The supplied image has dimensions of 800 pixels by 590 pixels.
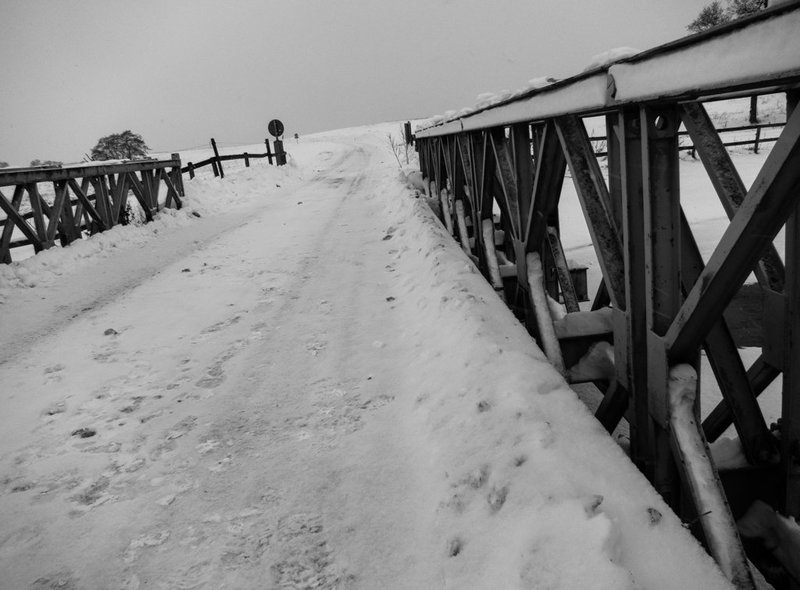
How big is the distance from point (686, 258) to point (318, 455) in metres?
1.91

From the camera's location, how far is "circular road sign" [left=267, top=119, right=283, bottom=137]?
79.2 feet

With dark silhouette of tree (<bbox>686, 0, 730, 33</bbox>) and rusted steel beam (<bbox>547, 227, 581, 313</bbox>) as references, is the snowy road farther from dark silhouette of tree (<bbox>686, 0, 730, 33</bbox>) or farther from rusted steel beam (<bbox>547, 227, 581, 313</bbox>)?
dark silhouette of tree (<bbox>686, 0, 730, 33</bbox>)

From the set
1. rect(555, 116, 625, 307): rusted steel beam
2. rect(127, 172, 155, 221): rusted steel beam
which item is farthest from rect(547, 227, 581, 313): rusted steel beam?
rect(127, 172, 155, 221): rusted steel beam

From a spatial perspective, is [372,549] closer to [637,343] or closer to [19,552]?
[637,343]

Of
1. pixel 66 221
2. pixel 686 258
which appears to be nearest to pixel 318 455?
pixel 686 258

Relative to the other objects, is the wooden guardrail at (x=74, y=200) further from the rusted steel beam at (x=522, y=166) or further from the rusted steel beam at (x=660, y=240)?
the rusted steel beam at (x=660, y=240)

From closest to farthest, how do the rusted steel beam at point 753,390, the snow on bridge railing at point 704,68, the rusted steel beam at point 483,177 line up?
1. the snow on bridge railing at point 704,68
2. the rusted steel beam at point 753,390
3. the rusted steel beam at point 483,177

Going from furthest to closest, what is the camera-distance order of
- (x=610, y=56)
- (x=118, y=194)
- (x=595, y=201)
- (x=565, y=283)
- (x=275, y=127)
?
1. (x=275, y=127)
2. (x=118, y=194)
3. (x=565, y=283)
4. (x=595, y=201)
5. (x=610, y=56)

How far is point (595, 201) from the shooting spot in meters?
2.09

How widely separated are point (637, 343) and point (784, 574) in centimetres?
106

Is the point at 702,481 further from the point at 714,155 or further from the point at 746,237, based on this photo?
the point at 714,155

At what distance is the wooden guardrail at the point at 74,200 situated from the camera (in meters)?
7.68

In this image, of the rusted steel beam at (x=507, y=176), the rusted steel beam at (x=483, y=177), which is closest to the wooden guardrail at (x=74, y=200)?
the rusted steel beam at (x=483, y=177)

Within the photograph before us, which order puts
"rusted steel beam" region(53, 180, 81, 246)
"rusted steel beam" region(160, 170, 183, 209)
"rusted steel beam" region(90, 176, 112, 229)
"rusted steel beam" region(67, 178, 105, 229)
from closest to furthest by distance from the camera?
1. "rusted steel beam" region(53, 180, 81, 246)
2. "rusted steel beam" region(67, 178, 105, 229)
3. "rusted steel beam" region(90, 176, 112, 229)
4. "rusted steel beam" region(160, 170, 183, 209)
